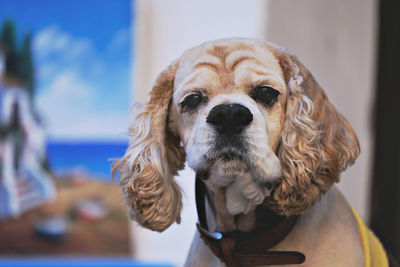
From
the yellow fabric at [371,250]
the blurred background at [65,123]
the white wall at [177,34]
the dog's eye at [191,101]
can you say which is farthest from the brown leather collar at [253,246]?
the blurred background at [65,123]

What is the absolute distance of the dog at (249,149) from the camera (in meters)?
0.90

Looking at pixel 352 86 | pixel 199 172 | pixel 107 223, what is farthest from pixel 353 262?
pixel 107 223

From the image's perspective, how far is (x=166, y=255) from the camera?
8.21 ft

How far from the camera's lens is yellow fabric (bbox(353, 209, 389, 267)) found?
99 centimetres

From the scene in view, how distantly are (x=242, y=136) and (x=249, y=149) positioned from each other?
28 millimetres

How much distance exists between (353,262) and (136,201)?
1.54ft

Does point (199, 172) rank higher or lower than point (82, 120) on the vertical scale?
higher

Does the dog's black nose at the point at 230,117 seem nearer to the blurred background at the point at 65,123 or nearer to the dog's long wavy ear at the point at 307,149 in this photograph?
the dog's long wavy ear at the point at 307,149

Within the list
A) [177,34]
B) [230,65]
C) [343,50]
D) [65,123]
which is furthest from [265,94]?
[65,123]

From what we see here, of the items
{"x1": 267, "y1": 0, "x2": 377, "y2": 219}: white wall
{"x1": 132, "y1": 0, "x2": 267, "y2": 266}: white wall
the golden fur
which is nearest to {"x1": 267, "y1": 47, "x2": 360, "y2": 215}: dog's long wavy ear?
the golden fur

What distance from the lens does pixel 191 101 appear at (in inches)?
38.6

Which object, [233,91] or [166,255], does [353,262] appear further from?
[166,255]

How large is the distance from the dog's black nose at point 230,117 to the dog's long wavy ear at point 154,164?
20 cm

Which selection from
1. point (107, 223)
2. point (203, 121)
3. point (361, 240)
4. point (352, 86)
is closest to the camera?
point (203, 121)
